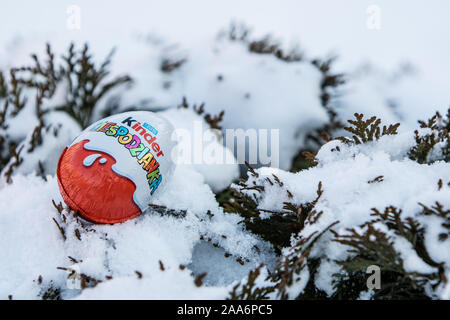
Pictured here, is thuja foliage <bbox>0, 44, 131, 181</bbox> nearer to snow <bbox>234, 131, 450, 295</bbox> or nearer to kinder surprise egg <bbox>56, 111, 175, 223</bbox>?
kinder surprise egg <bbox>56, 111, 175, 223</bbox>

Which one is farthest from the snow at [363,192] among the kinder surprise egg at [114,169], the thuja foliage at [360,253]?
the kinder surprise egg at [114,169]

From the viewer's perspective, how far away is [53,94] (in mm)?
3926

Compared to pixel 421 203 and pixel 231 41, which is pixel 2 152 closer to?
pixel 231 41

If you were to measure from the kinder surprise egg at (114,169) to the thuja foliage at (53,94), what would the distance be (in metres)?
1.43

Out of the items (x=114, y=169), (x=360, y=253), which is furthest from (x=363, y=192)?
(x=114, y=169)

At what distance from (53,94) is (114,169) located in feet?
7.89

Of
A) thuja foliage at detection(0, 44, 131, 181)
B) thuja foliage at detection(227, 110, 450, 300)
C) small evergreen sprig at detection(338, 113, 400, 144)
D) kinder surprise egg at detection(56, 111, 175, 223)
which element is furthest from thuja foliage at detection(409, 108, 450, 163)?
thuja foliage at detection(0, 44, 131, 181)

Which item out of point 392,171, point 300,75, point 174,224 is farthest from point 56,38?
point 392,171

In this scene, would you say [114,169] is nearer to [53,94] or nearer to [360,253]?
[360,253]

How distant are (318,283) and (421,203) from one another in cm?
79

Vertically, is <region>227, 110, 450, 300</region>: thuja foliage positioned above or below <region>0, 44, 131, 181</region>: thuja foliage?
below

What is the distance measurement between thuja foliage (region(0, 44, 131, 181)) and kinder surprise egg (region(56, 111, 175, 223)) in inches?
56.3

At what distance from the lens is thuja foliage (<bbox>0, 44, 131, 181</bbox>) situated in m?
3.53
